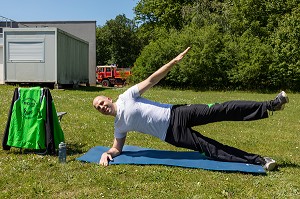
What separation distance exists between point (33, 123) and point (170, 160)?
2.53m

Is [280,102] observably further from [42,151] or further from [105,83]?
[105,83]

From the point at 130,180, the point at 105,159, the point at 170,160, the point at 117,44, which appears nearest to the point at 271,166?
the point at 170,160

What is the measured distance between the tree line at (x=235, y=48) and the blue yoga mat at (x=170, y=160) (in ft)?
82.6

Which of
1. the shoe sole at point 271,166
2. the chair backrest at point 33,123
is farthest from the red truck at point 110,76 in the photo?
the shoe sole at point 271,166

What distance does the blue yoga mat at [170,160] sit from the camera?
5.38 m

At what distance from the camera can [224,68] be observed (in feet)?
104

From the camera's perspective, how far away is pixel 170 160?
5852 millimetres

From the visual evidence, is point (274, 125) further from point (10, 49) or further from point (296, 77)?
point (296, 77)

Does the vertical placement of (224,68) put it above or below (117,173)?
above

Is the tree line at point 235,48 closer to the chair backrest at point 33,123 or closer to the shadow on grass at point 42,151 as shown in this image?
the shadow on grass at point 42,151

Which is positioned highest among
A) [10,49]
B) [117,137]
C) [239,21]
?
[239,21]

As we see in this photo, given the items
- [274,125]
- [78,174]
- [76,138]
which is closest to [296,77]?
[274,125]

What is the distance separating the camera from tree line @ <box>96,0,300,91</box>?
1193 inches

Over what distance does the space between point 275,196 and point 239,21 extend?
3129cm
